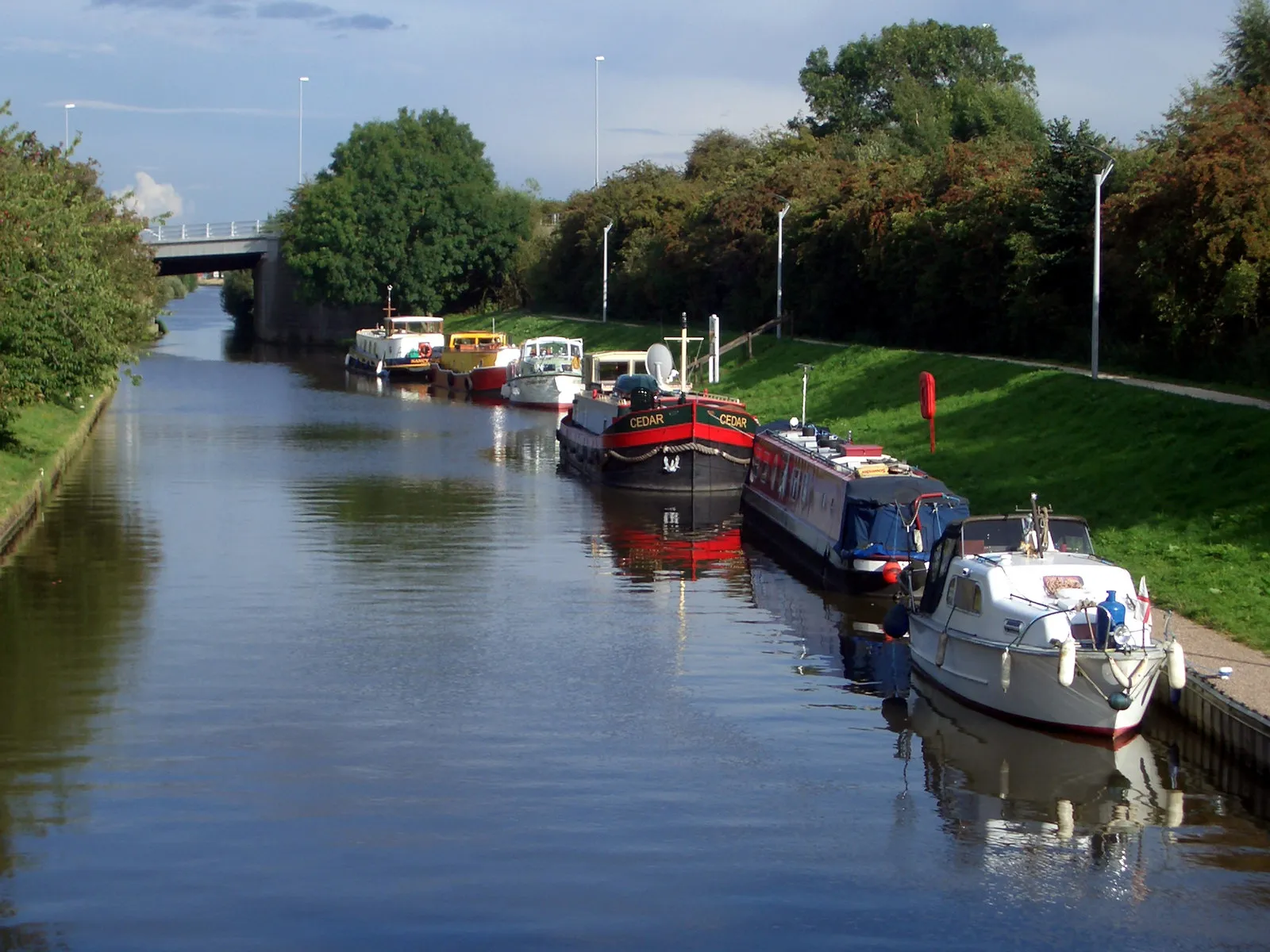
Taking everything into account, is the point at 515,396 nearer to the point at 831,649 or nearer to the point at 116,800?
the point at 831,649

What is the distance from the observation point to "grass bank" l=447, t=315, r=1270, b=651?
22.9 meters

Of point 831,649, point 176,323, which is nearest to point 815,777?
point 831,649

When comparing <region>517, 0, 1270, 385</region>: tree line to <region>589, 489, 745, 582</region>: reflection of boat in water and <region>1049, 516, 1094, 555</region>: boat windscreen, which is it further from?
<region>1049, 516, 1094, 555</region>: boat windscreen

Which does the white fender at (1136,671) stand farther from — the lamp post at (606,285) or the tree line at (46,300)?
the lamp post at (606,285)

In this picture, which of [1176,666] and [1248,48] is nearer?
[1176,666]

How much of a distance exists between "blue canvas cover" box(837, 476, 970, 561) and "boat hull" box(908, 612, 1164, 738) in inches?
224

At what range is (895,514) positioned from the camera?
82.5 feet

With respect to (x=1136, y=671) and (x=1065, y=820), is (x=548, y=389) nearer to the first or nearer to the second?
(x=1136, y=671)

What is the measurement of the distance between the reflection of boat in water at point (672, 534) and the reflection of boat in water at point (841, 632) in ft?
4.85

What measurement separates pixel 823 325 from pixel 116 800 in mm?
49612

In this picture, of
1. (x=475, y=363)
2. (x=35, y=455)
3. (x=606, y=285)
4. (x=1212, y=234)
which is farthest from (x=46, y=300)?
(x=606, y=285)

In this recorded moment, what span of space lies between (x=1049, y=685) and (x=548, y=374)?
4845 cm

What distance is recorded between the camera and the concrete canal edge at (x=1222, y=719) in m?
15.9

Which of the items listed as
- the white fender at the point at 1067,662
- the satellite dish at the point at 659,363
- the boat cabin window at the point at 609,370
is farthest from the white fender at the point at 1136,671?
the boat cabin window at the point at 609,370
